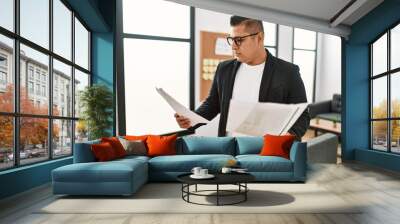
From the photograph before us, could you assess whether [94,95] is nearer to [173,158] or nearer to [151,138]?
[151,138]

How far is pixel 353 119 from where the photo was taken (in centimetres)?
871

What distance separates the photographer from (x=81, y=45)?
7316mm

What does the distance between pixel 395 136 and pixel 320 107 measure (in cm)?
278

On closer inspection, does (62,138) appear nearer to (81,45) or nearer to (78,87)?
(78,87)

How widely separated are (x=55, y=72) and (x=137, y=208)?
10.0 ft

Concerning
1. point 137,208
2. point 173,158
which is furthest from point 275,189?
point 137,208

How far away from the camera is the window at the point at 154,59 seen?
7.88m

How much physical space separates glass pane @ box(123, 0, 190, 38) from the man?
3.82 ft

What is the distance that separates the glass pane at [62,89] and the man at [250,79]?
1.99 meters

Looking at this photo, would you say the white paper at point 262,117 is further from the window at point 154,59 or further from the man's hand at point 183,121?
the window at point 154,59

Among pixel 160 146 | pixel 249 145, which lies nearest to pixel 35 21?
pixel 160 146

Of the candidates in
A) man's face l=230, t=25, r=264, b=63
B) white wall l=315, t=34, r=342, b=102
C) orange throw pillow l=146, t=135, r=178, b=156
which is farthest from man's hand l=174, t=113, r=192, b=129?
white wall l=315, t=34, r=342, b=102

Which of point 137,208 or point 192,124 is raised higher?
point 192,124

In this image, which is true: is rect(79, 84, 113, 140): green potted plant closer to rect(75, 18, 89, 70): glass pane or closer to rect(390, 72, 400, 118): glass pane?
rect(75, 18, 89, 70): glass pane
